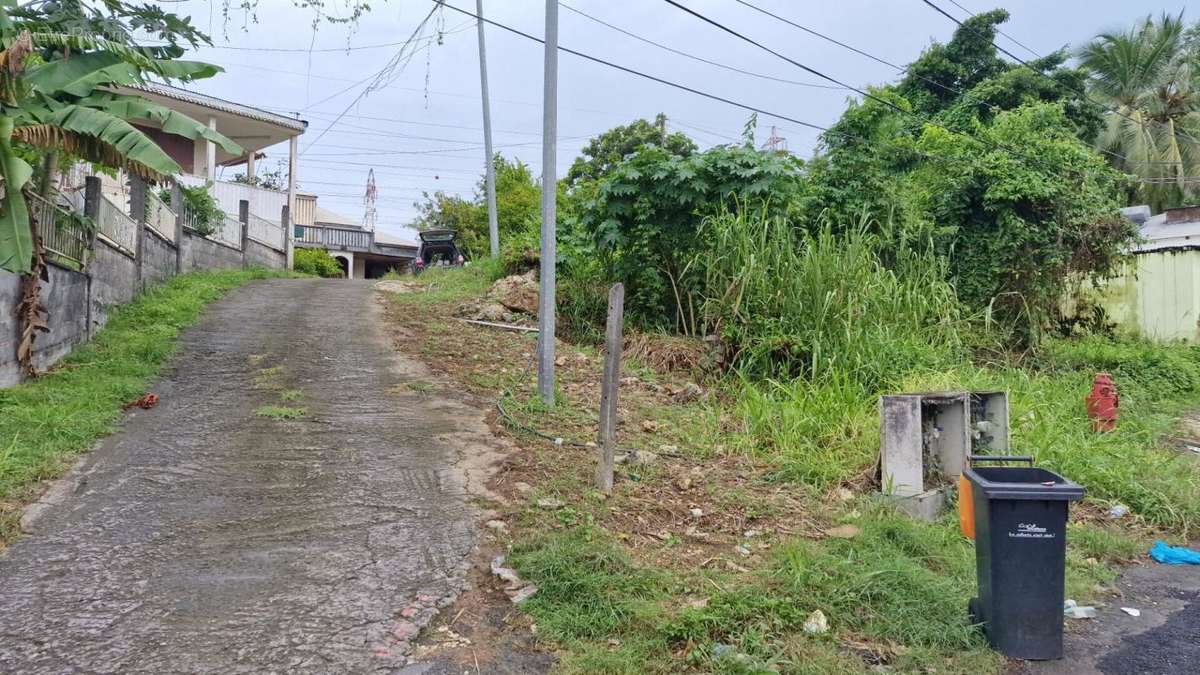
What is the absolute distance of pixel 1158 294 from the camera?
14109 mm

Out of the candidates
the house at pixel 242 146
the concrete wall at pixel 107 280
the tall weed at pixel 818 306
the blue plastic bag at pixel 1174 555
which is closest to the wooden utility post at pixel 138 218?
the concrete wall at pixel 107 280

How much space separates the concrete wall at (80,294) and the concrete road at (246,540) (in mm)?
1352

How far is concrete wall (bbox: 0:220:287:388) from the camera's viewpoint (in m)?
7.34

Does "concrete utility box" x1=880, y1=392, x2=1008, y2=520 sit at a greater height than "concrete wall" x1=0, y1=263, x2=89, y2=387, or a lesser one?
lesser

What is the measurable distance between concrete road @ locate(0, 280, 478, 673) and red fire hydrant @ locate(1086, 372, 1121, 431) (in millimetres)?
6228

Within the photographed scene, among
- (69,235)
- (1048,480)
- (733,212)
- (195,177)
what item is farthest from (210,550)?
(195,177)

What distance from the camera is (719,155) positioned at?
33.5 feet

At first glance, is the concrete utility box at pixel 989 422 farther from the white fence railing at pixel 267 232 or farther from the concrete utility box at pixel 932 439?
the white fence railing at pixel 267 232

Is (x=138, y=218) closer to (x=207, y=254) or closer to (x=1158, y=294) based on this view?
(x=207, y=254)

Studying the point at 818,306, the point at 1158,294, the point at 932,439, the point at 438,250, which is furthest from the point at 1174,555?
the point at 438,250

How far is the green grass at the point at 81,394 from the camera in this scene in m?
5.46

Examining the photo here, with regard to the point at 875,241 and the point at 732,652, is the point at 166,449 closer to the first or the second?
the point at 732,652

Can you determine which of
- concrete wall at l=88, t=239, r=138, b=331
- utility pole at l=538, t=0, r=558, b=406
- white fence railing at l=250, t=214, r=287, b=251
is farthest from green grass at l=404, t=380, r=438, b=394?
white fence railing at l=250, t=214, r=287, b=251

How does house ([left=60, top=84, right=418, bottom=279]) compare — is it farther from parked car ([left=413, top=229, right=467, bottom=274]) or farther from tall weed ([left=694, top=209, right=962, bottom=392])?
tall weed ([left=694, top=209, right=962, bottom=392])
